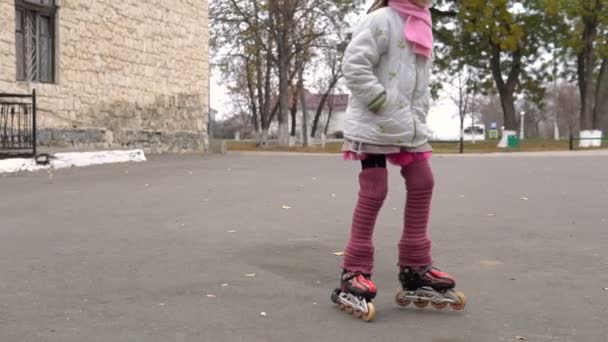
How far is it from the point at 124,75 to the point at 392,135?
53.3ft

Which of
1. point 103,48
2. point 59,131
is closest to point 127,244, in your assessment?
point 59,131

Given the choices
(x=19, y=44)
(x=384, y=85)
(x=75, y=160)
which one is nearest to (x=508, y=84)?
(x=19, y=44)

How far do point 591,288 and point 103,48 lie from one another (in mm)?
15593

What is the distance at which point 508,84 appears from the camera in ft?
119

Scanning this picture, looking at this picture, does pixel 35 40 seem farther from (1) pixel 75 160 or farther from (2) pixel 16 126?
(1) pixel 75 160

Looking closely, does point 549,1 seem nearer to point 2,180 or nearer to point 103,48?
point 103,48

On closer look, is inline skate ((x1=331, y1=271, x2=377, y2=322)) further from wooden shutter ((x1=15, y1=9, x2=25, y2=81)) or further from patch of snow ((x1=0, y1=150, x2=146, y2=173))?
wooden shutter ((x1=15, y1=9, x2=25, y2=81))

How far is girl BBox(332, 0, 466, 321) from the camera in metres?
3.54

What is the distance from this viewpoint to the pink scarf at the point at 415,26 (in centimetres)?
361

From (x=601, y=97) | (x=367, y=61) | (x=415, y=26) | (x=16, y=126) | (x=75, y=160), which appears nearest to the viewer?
(x=367, y=61)

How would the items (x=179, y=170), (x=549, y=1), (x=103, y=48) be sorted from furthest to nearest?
Answer: 1. (x=549, y=1)
2. (x=103, y=48)
3. (x=179, y=170)

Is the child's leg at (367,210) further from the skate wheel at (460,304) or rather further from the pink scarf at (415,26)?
the pink scarf at (415,26)

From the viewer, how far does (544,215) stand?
7344 mm

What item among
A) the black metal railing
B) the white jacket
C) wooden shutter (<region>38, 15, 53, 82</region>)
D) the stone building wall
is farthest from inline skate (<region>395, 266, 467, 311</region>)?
wooden shutter (<region>38, 15, 53, 82</region>)
